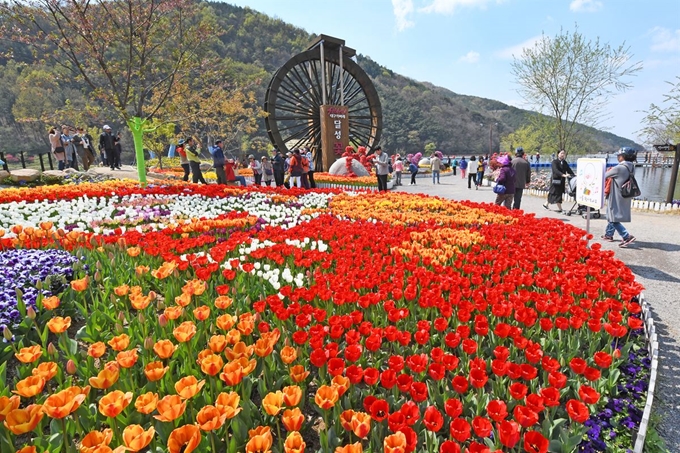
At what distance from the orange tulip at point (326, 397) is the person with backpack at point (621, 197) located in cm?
747

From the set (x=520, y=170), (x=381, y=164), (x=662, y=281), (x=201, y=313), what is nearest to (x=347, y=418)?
(x=201, y=313)

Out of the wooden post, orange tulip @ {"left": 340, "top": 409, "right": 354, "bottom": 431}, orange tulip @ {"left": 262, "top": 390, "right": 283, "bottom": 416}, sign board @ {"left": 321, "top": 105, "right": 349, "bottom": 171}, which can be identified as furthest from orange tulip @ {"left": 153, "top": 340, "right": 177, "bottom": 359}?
sign board @ {"left": 321, "top": 105, "right": 349, "bottom": 171}

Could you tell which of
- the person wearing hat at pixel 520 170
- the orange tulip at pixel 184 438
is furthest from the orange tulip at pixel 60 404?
the person wearing hat at pixel 520 170

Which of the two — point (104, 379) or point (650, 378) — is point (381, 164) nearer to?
point (650, 378)

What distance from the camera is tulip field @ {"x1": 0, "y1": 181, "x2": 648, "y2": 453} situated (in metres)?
1.67

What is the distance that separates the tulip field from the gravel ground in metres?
0.22

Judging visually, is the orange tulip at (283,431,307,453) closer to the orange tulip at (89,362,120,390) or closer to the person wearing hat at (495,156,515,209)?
the orange tulip at (89,362,120,390)

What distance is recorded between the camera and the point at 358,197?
1035 cm

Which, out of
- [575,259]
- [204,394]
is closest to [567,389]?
[204,394]

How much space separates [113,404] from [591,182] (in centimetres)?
723

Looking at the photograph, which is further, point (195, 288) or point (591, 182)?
point (591, 182)

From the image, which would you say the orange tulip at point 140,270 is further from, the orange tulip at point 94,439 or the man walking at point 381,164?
the man walking at point 381,164

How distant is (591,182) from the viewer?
257 inches

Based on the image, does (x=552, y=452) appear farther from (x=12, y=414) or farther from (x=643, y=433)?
(x=12, y=414)
